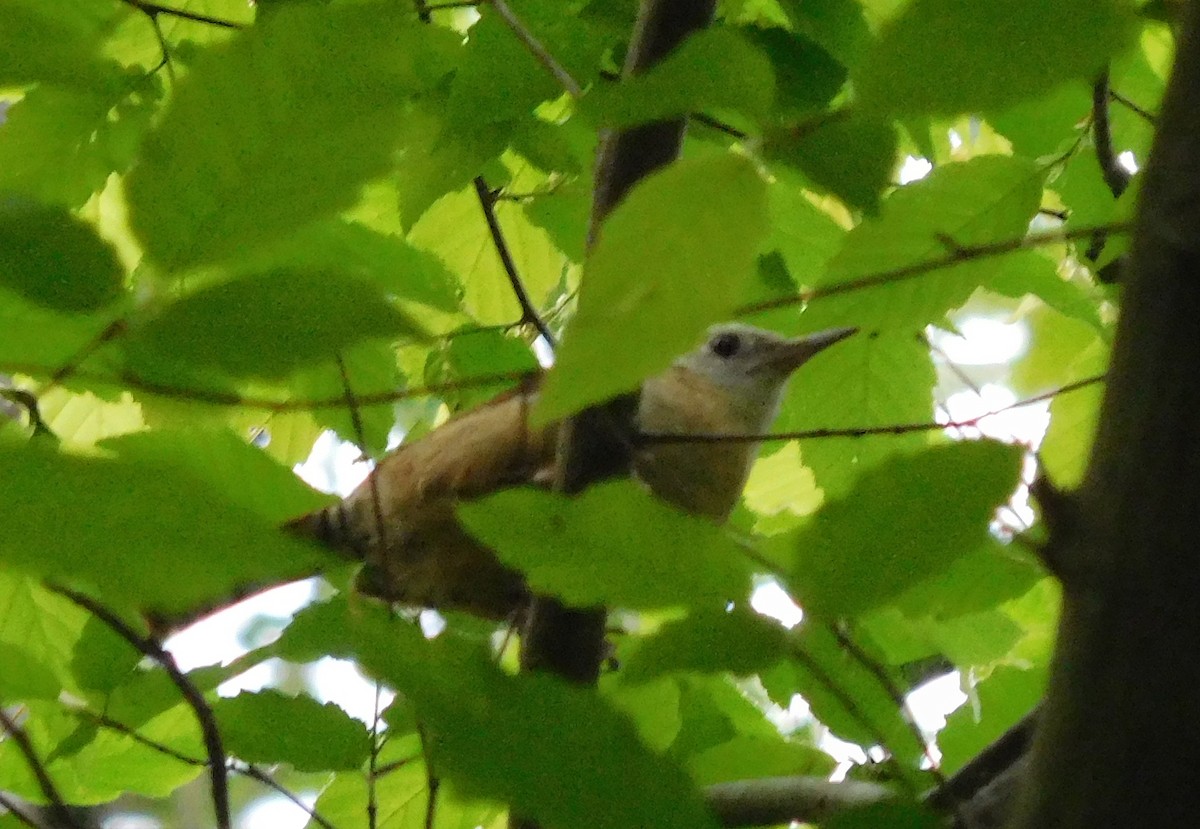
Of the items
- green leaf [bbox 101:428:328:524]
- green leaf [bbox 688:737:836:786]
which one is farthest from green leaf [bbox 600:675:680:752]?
green leaf [bbox 101:428:328:524]

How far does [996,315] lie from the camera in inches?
67.5

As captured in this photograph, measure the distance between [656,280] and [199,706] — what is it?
0.51 m

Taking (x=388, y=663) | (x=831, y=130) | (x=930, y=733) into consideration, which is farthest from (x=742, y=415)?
(x=388, y=663)

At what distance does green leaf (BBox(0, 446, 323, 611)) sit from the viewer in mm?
409

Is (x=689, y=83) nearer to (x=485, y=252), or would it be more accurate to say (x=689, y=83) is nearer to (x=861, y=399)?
(x=861, y=399)

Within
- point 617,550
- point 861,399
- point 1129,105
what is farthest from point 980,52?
point 861,399

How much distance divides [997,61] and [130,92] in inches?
33.3

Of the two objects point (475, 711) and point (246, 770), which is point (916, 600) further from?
point (246, 770)

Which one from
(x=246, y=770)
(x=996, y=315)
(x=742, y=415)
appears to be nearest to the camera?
(x=246, y=770)

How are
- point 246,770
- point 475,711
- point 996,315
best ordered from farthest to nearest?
1. point 996,315
2. point 246,770
3. point 475,711

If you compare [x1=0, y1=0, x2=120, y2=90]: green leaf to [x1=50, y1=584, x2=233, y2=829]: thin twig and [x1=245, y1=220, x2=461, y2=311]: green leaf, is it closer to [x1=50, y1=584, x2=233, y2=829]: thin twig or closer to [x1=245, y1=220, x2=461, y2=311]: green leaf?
[x1=245, y1=220, x2=461, y2=311]: green leaf

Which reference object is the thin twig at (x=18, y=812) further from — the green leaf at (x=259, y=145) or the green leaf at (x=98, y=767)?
the green leaf at (x=259, y=145)

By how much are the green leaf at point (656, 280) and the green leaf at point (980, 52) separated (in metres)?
0.07

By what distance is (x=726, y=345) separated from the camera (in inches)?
78.1
